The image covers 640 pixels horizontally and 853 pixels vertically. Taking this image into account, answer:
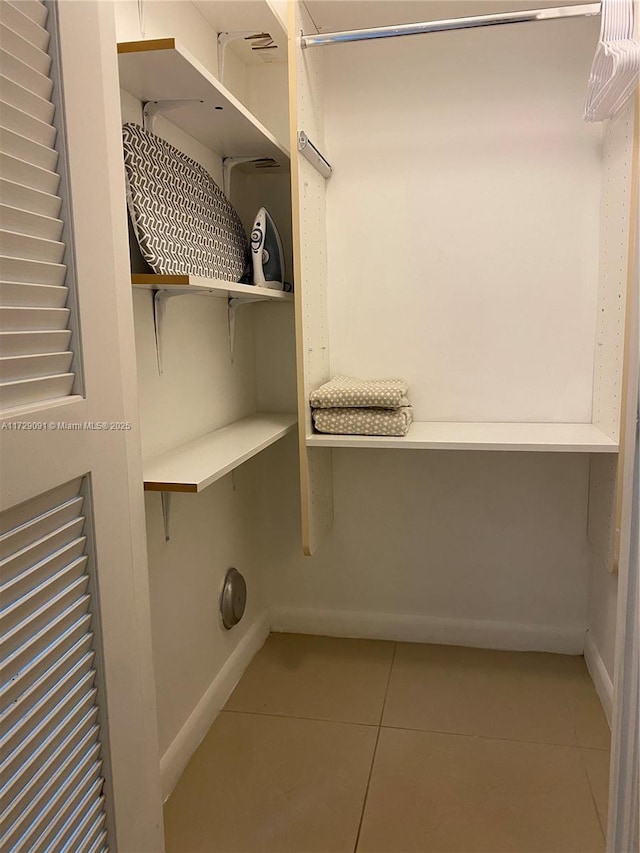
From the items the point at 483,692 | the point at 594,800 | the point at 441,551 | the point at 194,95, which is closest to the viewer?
the point at 194,95

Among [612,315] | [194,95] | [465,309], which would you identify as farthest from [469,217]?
[194,95]

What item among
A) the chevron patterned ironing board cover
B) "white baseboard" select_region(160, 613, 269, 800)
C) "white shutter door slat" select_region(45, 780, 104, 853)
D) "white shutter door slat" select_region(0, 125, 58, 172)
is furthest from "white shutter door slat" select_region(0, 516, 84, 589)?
"white baseboard" select_region(160, 613, 269, 800)

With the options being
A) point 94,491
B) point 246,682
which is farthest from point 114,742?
point 246,682

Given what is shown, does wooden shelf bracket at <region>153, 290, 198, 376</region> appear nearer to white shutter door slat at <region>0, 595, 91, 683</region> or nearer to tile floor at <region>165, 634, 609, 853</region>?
white shutter door slat at <region>0, 595, 91, 683</region>

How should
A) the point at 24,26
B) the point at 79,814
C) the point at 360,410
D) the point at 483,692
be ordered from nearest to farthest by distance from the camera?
the point at 24,26 → the point at 79,814 → the point at 360,410 → the point at 483,692

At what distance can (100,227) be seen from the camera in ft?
3.11

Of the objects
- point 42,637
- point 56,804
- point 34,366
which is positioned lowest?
point 56,804

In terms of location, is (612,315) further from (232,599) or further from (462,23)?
(232,599)

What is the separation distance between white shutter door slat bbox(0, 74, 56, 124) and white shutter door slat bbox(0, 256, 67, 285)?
18 centimetres

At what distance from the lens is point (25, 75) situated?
79 cm

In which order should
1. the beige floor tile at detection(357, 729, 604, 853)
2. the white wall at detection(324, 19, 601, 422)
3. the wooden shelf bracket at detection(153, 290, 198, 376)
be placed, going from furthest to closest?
the white wall at detection(324, 19, 601, 422)
the wooden shelf bracket at detection(153, 290, 198, 376)
the beige floor tile at detection(357, 729, 604, 853)

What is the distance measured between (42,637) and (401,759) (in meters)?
1.27

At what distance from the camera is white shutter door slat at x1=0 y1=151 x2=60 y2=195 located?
0.76m

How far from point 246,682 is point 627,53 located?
2002 mm
